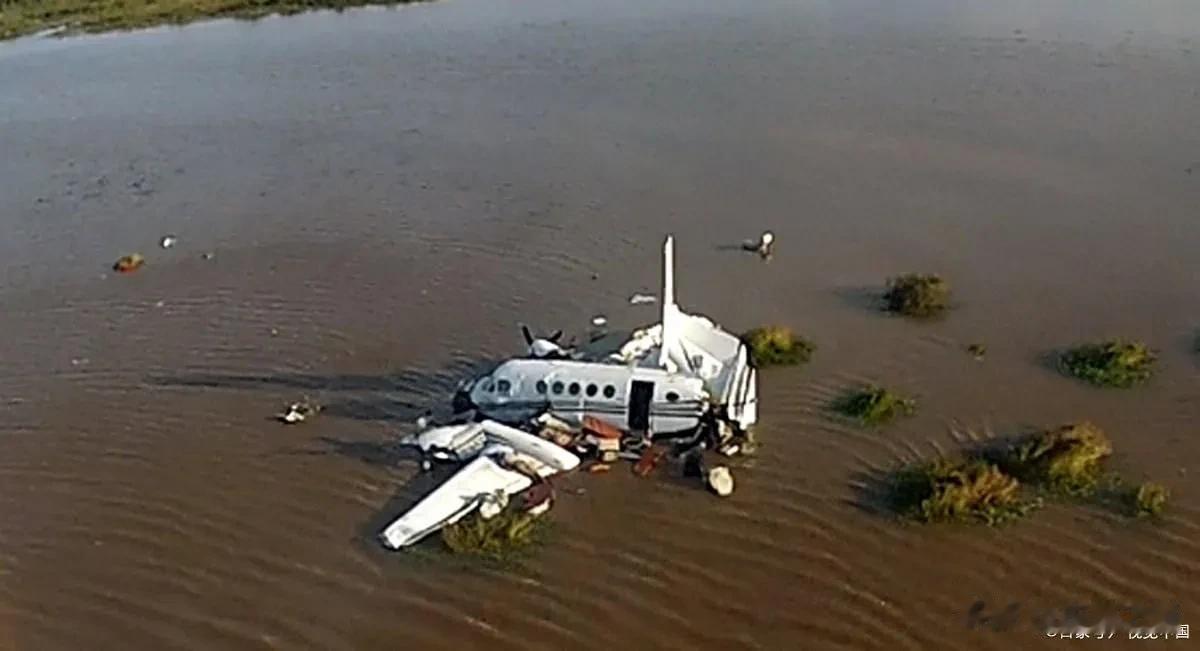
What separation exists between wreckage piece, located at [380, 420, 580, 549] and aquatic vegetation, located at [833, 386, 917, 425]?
5.05 meters

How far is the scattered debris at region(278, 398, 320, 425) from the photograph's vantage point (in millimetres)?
22875

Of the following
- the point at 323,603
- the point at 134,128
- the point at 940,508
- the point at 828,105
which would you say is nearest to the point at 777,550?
the point at 940,508

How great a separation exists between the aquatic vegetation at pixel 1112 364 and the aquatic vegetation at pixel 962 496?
4.22 meters

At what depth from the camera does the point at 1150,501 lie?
59.8 ft

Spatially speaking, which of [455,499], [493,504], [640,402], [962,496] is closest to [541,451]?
[493,504]

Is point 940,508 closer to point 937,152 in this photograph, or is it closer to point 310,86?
point 937,152

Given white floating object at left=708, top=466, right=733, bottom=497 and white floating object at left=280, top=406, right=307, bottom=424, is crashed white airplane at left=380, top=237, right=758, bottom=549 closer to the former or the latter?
white floating object at left=708, top=466, right=733, bottom=497

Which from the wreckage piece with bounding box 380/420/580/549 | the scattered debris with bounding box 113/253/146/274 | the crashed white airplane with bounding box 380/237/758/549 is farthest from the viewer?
the scattered debris with bounding box 113/253/146/274

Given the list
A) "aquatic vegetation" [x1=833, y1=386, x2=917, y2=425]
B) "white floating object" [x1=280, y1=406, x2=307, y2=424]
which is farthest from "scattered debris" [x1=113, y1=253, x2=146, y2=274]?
"aquatic vegetation" [x1=833, y1=386, x2=917, y2=425]

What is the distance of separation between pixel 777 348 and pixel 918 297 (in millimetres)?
3656

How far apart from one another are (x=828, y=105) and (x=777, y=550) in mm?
24387

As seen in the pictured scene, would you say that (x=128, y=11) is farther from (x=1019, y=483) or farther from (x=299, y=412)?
(x=1019, y=483)

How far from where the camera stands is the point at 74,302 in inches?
1139

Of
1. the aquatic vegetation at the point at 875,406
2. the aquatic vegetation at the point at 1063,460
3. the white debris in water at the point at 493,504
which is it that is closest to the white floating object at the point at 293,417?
the white debris in water at the point at 493,504
